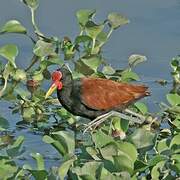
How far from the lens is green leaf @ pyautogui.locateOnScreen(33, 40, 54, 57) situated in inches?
262

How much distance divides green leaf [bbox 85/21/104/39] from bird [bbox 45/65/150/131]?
1.04 feet

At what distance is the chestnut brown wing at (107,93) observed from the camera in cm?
650

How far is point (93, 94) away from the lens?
21.6ft

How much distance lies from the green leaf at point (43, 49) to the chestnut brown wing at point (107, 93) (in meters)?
0.34

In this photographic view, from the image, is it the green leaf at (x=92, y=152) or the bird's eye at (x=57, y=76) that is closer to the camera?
the green leaf at (x=92, y=152)

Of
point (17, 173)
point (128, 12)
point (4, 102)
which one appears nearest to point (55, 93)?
point (4, 102)

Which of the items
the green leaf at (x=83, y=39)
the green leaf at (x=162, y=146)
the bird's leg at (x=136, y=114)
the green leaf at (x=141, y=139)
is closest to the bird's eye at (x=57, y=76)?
the green leaf at (x=83, y=39)

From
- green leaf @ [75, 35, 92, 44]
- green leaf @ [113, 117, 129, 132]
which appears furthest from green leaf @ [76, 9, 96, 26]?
green leaf @ [113, 117, 129, 132]

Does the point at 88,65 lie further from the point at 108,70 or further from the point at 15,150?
the point at 15,150

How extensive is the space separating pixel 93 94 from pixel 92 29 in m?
0.49

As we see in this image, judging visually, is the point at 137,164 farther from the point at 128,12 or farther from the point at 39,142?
the point at 128,12

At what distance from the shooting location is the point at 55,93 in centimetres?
739

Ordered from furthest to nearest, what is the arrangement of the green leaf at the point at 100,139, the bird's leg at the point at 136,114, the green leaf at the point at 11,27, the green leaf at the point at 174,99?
the green leaf at the point at 11,27
the bird's leg at the point at 136,114
the green leaf at the point at 174,99
the green leaf at the point at 100,139

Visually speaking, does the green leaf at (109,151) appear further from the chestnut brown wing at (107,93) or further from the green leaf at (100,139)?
the chestnut brown wing at (107,93)
